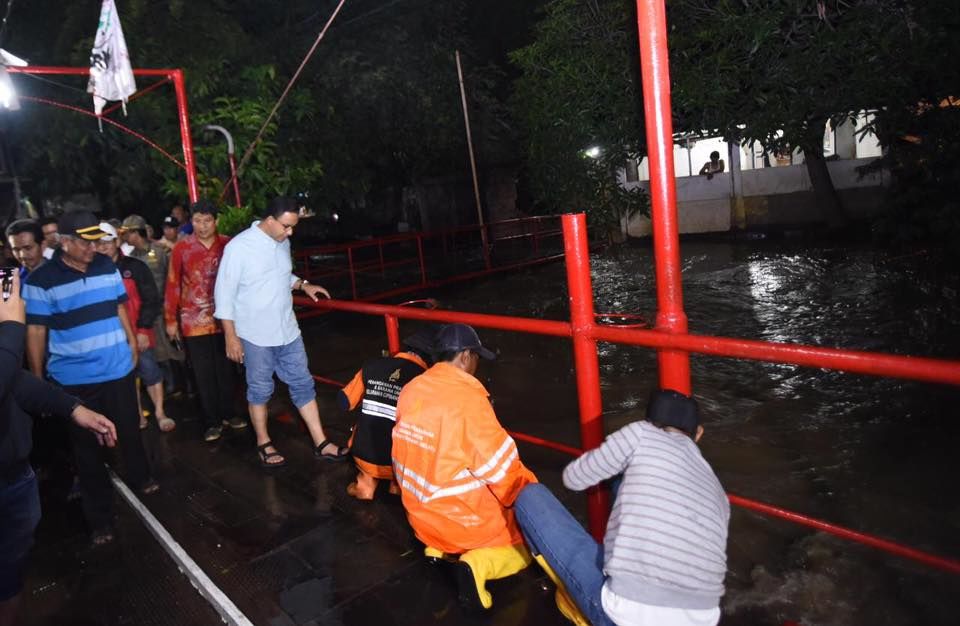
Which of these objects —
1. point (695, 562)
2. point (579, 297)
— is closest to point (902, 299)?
point (579, 297)

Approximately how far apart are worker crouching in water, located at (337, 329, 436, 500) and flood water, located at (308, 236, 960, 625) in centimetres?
119

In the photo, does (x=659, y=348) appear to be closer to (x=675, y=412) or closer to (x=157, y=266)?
(x=675, y=412)

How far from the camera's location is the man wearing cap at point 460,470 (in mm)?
2641

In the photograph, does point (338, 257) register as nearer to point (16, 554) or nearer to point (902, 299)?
point (902, 299)

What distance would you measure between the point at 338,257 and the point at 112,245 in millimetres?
13884

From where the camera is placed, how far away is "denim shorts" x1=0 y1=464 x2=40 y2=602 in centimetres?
237

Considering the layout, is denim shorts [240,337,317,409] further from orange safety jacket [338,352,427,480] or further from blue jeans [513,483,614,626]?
blue jeans [513,483,614,626]

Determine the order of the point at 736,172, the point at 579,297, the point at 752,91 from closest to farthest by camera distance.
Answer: the point at 579,297, the point at 752,91, the point at 736,172

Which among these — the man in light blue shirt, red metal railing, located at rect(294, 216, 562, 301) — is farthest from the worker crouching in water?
red metal railing, located at rect(294, 216, 562, 301)

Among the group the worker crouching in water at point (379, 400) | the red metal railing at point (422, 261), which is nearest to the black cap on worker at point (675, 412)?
the worker crouching in water at point (379, 400)

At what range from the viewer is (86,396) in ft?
11.9

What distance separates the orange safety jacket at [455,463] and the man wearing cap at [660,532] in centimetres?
52

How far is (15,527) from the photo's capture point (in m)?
2.40

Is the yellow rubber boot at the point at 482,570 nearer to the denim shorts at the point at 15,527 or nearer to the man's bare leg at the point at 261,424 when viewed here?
the denim shorts at the point at 15,527
